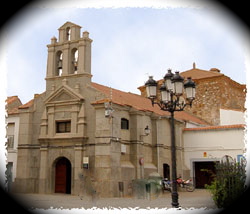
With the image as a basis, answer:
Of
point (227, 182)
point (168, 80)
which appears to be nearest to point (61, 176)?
point (168, 80)

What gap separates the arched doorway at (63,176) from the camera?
19.6 metres

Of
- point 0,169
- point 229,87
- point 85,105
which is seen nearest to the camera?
point 0,169

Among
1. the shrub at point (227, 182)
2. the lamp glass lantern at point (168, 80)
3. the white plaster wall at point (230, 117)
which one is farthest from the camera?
the white plaster wall at point (230, 117)

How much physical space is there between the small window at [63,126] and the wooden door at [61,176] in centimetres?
171

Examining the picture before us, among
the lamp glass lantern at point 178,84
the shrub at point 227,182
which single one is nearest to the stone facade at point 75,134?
the lamp glass lantern at point 178,84

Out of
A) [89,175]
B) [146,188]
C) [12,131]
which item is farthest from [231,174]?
[12,131]

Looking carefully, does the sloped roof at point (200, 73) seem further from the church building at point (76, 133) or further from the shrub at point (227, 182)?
the shrub at point (227, 182)

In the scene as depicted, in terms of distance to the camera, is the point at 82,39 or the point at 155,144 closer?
the point at 82,39

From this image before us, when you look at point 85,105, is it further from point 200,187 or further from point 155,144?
point 200,187

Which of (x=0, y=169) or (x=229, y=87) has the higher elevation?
(x=229, y=87)

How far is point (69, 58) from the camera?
66.8 feet

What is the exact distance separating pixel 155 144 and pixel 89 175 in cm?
574

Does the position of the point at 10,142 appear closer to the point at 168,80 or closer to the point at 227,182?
the point at 168,80

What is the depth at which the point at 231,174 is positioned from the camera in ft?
34.9
